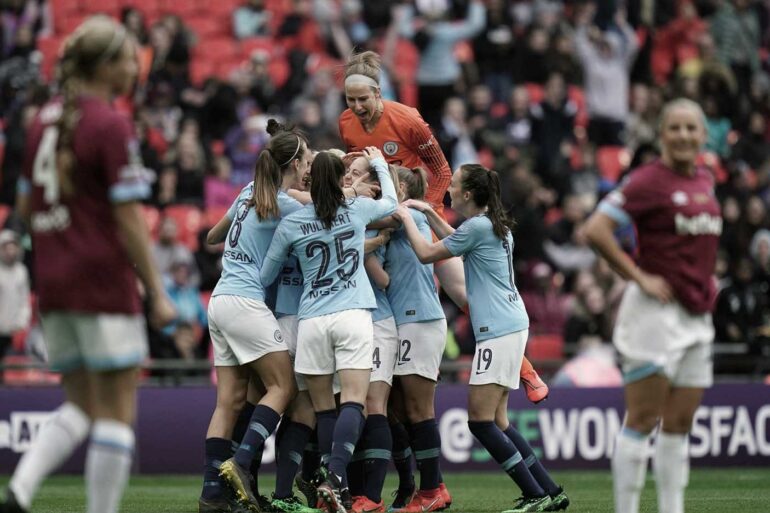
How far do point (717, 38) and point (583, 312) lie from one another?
770 cm

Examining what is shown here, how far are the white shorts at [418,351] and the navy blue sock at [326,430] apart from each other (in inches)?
30.8

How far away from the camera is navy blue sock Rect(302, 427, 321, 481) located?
10016 millimetres

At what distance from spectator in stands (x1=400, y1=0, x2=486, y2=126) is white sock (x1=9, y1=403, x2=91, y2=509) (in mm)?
13246

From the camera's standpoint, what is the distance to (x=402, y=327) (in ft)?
32.2

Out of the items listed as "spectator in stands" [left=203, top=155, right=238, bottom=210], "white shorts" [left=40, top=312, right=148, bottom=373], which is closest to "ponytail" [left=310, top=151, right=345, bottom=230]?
"white shorts" [left=40, top=312, right=148, bottom=373]

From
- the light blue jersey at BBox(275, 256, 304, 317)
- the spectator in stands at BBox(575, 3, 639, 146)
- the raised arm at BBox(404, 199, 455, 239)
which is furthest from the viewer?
the spectator in stands at BBox(575, 3, 639, 146)

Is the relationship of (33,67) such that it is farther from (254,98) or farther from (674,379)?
(674,379)

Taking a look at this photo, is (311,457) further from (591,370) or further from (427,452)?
(591,370)

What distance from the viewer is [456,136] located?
1838 centimetres

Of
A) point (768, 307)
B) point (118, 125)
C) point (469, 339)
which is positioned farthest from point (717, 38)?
point (118, 125)

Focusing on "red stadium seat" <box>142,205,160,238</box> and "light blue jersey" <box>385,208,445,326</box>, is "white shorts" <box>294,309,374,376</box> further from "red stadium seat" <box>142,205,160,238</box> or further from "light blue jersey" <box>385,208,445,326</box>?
"red stadium seat" <box>142,205,160,238</box>

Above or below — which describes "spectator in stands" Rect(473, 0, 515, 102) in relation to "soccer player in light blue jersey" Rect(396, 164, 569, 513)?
above

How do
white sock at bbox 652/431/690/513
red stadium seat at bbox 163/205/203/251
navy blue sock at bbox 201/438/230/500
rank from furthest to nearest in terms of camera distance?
1. red stadium seat at bbox 163/205/203/251
2. navy blue sock at bbox 201/438/230/500
3. white sock at bbox 652/431/690/513

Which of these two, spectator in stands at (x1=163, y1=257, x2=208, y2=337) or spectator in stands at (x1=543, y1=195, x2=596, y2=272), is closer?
spectator in stands at (x1=163, y1=257, x2=208, y2=337)
